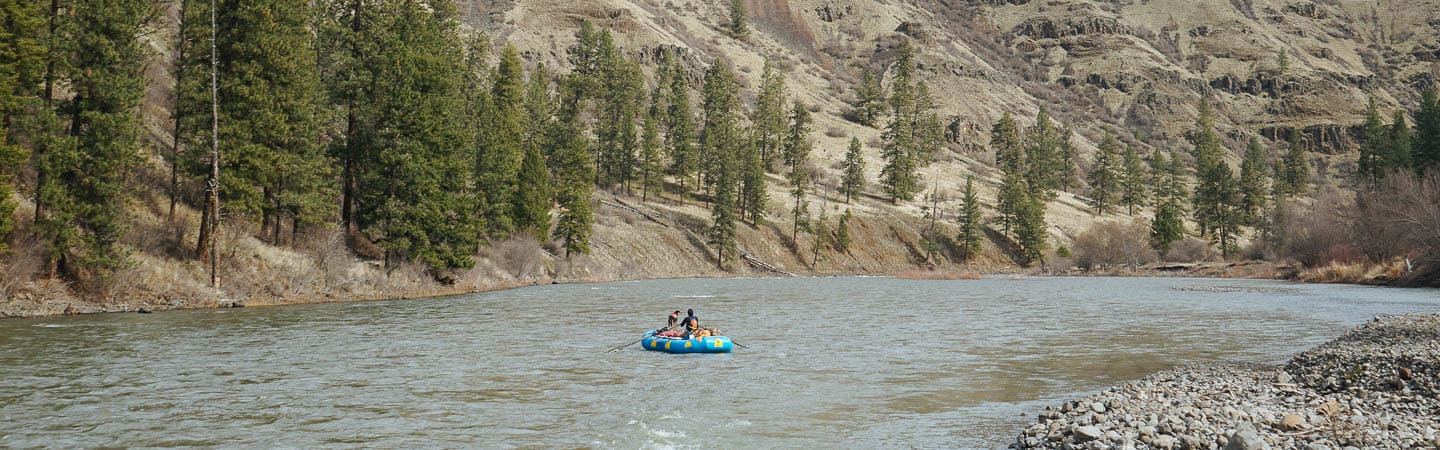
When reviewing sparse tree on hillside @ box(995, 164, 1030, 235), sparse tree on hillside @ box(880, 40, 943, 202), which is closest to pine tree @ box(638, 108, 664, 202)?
sparse tree on hillside @ box(880, 40, 943, 202)

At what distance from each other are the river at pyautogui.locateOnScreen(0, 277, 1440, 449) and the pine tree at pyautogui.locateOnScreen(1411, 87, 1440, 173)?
59249 mm

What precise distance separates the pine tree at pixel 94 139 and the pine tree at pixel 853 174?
93.6 meters

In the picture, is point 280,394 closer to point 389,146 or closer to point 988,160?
point 389,146

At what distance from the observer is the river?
1475 centimetres

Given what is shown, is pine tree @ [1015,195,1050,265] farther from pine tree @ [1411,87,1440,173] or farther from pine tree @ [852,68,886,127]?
pine tree @ [852,68,886,127]

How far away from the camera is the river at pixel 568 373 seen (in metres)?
14.8

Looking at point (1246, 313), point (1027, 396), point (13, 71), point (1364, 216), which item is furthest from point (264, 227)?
point (1364, 216)

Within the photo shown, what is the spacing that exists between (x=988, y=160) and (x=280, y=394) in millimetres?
160088

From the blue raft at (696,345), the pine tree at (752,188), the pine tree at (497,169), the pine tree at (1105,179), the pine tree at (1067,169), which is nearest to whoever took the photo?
the blue raft at (696,345)

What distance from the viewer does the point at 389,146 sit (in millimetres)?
47906

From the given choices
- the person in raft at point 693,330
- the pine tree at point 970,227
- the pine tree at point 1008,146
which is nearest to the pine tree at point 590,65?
the pine tree at point 970,227

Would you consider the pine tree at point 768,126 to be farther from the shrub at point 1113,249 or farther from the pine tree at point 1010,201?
the shrub at point 1113,249

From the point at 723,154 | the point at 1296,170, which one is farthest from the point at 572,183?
the point at 1296,170

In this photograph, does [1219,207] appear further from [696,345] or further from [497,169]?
[696,345]
